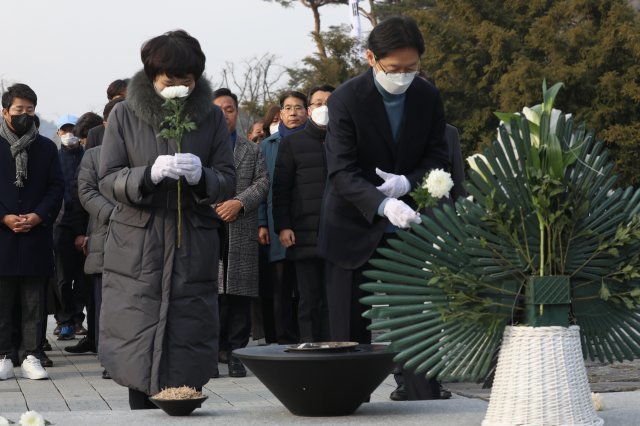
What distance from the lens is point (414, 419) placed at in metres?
3.95

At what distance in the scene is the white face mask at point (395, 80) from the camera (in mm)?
5191

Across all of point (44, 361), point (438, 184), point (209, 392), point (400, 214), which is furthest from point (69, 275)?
point (438, 184)

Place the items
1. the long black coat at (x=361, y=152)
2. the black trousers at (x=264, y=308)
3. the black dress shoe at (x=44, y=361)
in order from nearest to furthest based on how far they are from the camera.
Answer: the long black coat at (x=361, y=152)
the black dress shoe at (x=44, y=361)
the black trousers at (x=264, y=308)

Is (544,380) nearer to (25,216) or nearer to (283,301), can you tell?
(25,216)

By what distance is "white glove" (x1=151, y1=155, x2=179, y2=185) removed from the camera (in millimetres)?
5109

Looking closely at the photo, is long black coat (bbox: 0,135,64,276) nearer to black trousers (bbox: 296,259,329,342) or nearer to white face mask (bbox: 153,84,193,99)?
black trousers (bbox: 296,259,329,342)

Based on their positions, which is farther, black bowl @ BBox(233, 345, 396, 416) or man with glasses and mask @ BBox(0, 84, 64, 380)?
man with glasses and mask @ BBox(0, 84, 64, 380)

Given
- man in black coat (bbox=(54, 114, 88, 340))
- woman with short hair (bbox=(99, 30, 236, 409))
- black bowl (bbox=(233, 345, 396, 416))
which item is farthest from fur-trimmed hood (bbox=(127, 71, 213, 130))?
man in black coat (bbox=(54, 114, 88, 340))

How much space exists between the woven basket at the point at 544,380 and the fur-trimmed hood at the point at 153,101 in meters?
2.31

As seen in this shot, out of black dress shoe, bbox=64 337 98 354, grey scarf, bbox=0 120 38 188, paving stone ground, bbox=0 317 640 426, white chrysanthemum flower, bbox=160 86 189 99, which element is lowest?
paving stone ground, bbox=0 317 640 426

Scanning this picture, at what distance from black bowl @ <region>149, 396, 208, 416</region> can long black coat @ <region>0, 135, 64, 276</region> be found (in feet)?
16.9

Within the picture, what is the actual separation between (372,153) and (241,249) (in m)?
4.04

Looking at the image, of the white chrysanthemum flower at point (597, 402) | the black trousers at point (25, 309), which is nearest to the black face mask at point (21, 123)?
the black trousers at point (25, 309)

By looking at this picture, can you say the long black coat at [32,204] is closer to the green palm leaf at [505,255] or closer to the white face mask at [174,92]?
the white face mask at [174,92]
